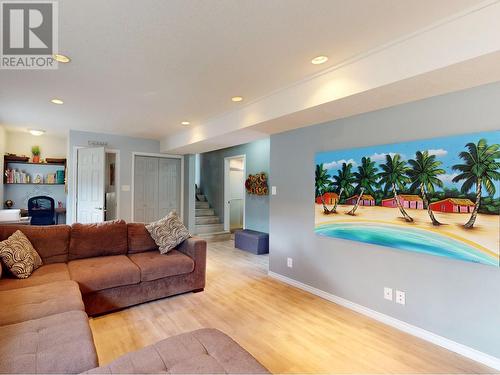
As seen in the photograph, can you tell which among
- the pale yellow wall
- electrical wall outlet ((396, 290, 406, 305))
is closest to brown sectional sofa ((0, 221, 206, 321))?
electrical wall outlet ((396, 290, 406, 305))

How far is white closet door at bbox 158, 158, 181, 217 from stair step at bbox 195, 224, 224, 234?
0.66 m

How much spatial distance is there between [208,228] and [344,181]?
4.61 m

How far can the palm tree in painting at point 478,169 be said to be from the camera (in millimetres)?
1948

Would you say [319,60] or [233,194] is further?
[233,194]

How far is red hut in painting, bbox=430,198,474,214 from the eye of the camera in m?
2.08

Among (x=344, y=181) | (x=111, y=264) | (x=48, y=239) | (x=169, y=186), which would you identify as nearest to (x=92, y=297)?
(x=111, y=264)

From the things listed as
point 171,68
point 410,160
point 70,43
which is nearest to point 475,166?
point 410,160

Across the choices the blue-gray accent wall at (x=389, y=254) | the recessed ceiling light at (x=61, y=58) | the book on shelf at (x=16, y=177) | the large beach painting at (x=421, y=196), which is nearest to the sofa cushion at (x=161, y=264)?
the blue-gray accent wall at (x=389, y=254)

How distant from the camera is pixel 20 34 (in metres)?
2.01

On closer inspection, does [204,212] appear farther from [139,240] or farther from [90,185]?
[139,240]

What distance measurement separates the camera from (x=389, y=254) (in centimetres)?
260

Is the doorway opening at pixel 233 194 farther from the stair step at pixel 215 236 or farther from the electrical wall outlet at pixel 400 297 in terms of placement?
the electrical wall outlet at pixel 400 297

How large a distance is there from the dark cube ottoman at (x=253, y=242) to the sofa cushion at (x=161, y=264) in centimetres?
222

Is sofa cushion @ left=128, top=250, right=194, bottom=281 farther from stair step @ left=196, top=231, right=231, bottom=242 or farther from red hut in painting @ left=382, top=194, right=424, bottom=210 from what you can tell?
stair step @ left=196, top=231, right=231, bottom=242
